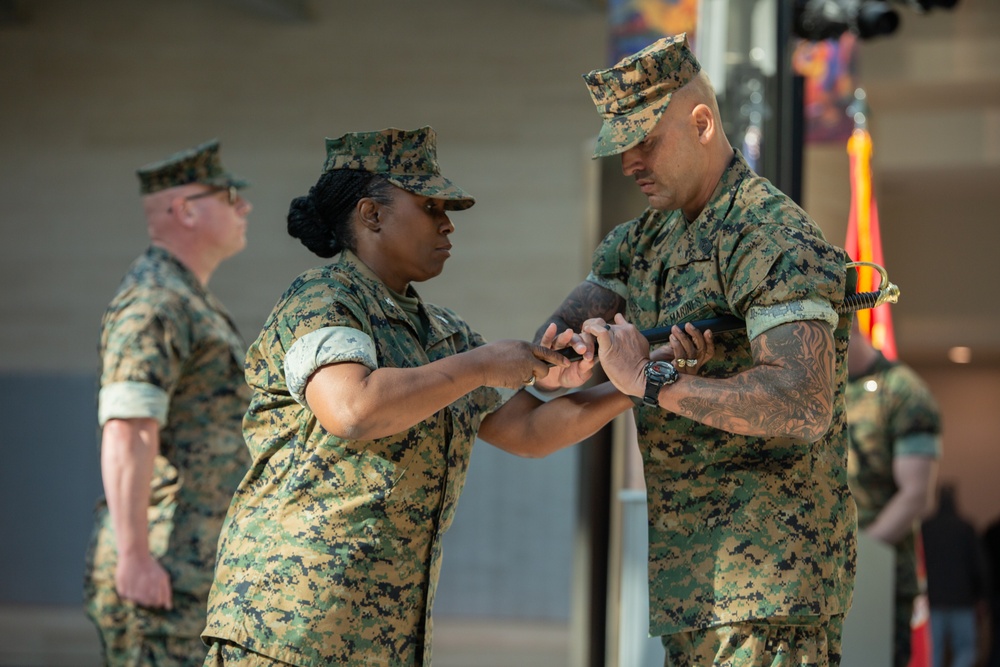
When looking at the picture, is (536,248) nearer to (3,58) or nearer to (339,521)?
(3,58)

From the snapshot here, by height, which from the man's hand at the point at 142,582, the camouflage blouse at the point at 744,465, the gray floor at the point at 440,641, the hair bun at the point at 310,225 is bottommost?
the gray floor at the point at 440,641

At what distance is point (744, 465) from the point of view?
2.21m

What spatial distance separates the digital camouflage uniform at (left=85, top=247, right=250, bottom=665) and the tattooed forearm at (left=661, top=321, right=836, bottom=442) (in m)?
1.79

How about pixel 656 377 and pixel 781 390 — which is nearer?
pixel 781 390

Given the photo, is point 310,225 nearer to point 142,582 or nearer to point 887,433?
point 142,582

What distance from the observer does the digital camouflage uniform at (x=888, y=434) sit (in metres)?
4.99

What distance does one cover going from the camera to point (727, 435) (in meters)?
2.22

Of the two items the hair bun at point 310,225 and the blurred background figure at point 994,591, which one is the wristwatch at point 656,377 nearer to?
the hair bun at point 310,225

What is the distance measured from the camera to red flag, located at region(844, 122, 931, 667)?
5.01 m

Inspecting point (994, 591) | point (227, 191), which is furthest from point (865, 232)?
point (994, 591)

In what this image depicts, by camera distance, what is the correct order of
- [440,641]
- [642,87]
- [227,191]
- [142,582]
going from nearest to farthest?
[642,87], [142,582], [227,191], [440,641]

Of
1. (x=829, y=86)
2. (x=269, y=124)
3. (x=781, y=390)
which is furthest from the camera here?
(x=269, y=124)

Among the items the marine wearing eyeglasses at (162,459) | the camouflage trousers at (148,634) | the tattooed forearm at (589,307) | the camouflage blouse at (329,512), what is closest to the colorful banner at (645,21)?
the marine wearing eyeglasses at (162,459)

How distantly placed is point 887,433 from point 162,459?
2899 millimetres
